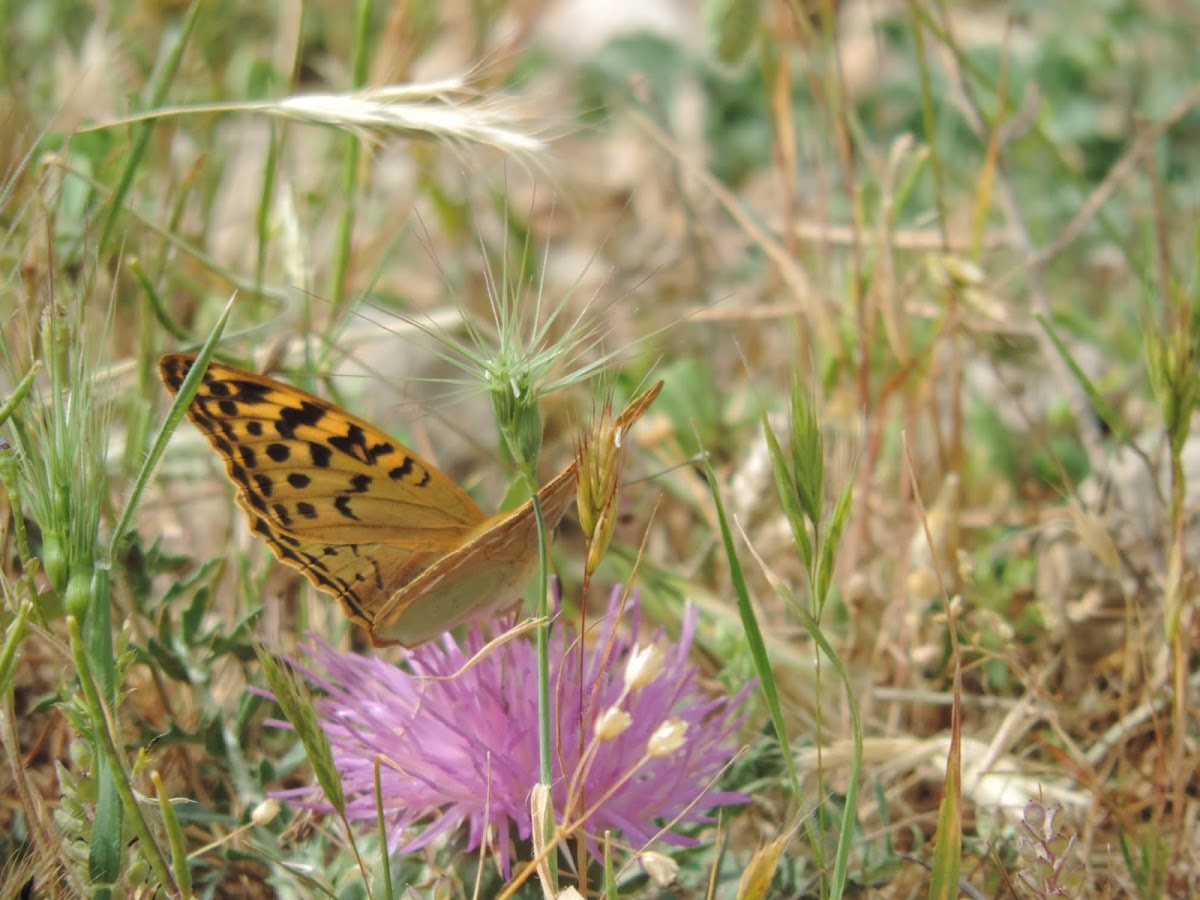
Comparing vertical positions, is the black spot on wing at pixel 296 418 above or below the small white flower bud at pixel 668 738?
above

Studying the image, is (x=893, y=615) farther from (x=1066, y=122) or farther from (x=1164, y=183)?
(x=1066, y=122)

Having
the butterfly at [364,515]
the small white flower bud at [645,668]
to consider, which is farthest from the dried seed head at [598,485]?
the butterfly at [364,515]

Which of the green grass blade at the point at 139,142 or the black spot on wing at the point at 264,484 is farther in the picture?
the green grass blade at the point at 139,142

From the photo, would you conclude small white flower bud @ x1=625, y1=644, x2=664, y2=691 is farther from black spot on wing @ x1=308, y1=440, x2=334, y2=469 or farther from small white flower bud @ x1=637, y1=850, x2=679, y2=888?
black spot on wing @ x1=308, y1=440, x2=334, y2=469

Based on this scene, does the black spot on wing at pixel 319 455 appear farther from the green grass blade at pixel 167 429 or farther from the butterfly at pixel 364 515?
the green grass blade at pixel 167 429

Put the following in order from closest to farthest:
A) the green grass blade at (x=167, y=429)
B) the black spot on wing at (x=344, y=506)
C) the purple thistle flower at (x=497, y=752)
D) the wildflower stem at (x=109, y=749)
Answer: the wildflower stem at (x=109, y=749) → the green grass blade at (x=167, y=429) → the purple thistle flower at (x=497, y=752) → the black spot on wing at (x=344, y=506)

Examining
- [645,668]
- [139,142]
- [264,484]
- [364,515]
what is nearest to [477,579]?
[364,515]
